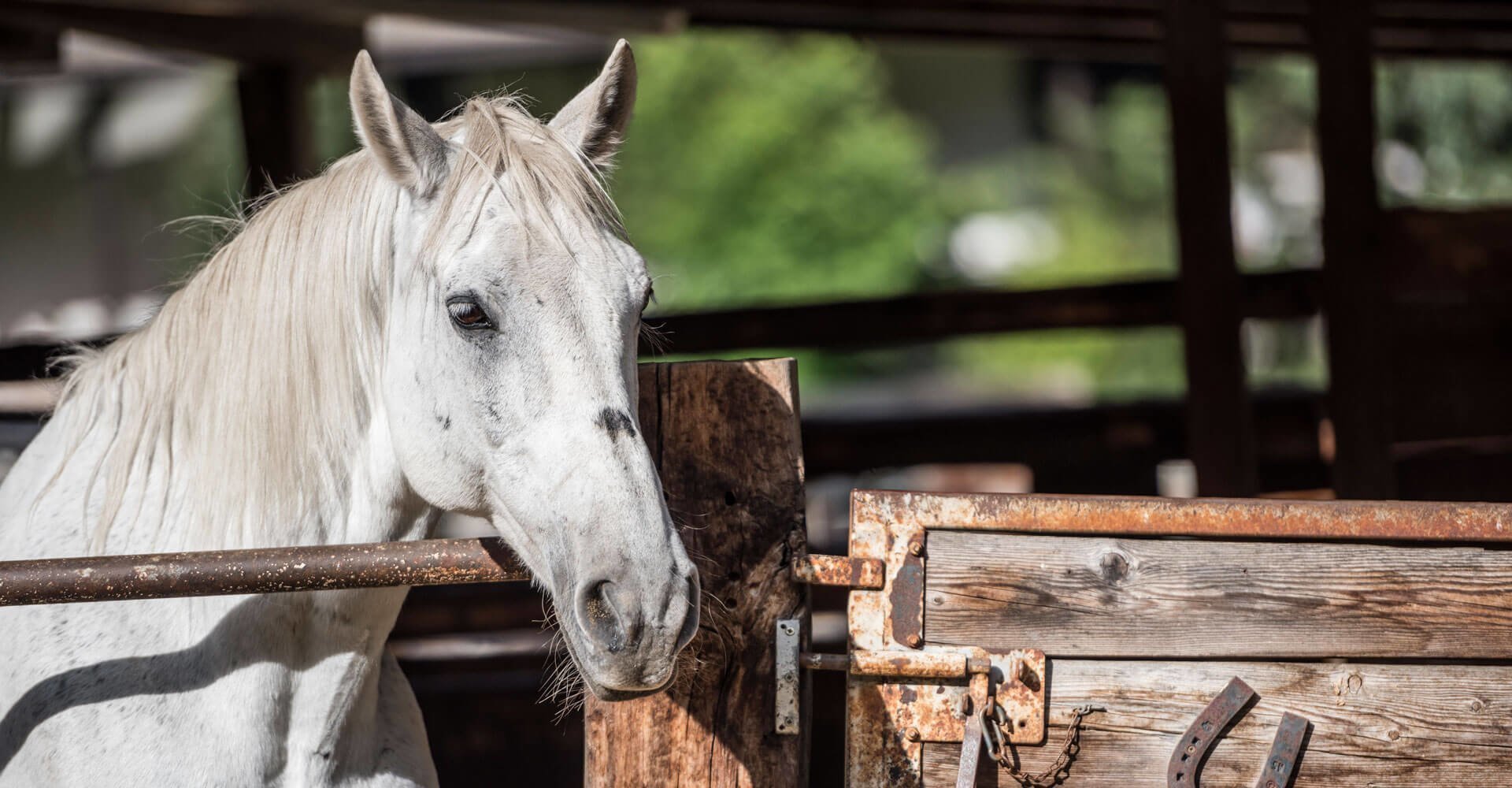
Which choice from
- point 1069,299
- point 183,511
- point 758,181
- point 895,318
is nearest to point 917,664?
point 183,511

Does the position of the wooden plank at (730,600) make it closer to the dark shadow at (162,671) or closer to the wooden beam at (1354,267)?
the dark shadow at (162,671)

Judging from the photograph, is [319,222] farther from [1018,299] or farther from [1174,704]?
[1018,299]

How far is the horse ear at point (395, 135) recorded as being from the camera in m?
1.51

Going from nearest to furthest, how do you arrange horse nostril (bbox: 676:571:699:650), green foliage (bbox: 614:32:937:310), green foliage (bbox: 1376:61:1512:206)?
horse nostril (bbox: 676:571:699:650) → green foliage (bbox: 1376:61:1512:206) → green foliage (bbox: 614:32:937:310)

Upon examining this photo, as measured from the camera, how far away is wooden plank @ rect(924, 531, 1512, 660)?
4.80ft

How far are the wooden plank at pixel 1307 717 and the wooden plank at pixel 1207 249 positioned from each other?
2.03 m

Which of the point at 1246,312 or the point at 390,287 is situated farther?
the point at 1246,312

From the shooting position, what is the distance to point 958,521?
1.46 metres

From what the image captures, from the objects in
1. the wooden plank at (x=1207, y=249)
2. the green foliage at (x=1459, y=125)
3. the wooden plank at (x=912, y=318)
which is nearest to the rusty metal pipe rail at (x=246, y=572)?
the wooden plank at (x=1207, y=249)

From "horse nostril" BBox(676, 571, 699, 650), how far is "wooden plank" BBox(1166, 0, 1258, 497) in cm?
257

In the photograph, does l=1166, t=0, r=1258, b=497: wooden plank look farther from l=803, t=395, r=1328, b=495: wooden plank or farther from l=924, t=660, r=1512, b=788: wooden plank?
l=924, t=660, r=1512, b=788: wooden plank

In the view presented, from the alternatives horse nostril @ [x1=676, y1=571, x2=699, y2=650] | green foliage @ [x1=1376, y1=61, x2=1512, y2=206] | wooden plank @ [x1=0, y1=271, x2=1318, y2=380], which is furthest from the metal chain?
green foliage @ [x1=1376, y1=61, x2=1512, y2=206]

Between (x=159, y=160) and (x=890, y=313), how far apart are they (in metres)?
15.2

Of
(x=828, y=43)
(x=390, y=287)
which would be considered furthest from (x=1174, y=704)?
(x=828, y=43)
